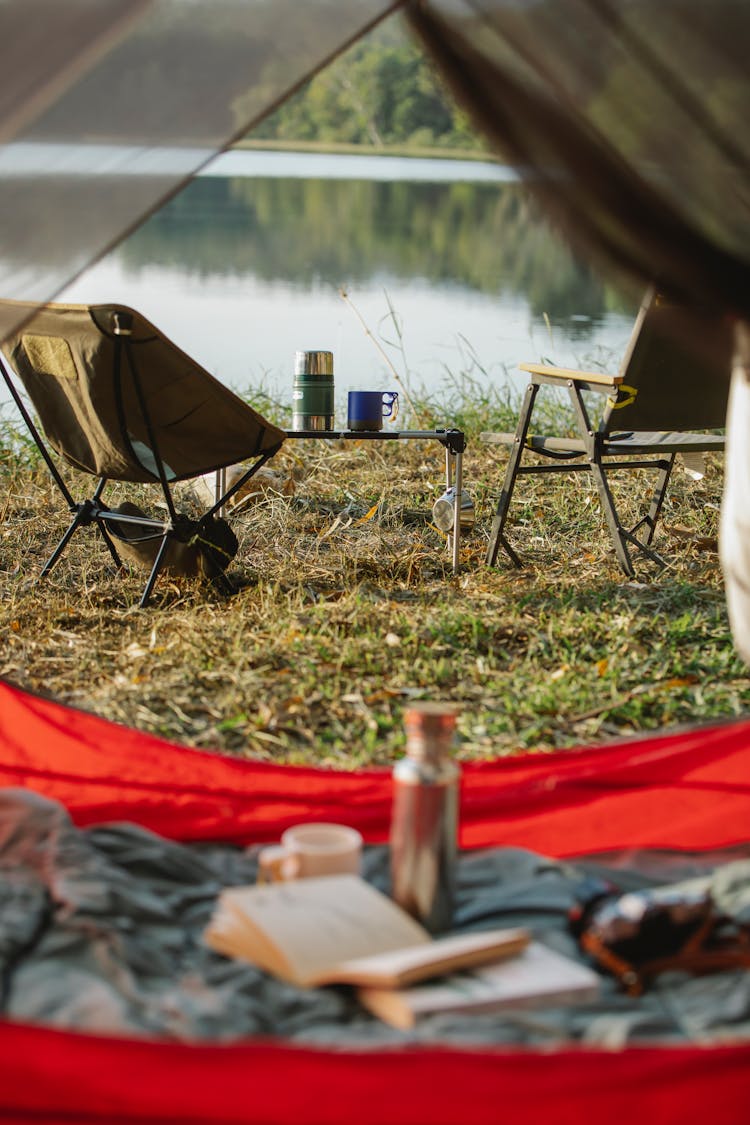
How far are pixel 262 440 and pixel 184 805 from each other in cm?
175

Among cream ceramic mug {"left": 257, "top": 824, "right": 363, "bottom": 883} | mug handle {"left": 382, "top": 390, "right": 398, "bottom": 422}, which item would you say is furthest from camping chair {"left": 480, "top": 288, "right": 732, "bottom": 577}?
cream ceramic mug {"left": 257, "top": 824, "right": 363, "bottom": 883}

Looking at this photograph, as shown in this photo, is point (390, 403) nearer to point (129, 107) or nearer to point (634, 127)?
point (129, 107)

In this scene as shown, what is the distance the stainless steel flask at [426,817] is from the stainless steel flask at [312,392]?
257cm

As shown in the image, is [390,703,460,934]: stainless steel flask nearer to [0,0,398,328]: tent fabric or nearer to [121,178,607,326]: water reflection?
[0,0,398,328]: tent fabric

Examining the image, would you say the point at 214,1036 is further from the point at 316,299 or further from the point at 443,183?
the point at 443,183

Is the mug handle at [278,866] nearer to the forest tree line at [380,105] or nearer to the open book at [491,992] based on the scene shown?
the open book at [491,992]

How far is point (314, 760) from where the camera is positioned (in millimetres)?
2709

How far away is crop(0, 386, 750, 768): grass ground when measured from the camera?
115 inches

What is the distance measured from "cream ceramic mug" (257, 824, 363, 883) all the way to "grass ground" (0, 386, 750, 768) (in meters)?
0.88

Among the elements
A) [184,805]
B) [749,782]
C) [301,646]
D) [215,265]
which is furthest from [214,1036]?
[215,265]

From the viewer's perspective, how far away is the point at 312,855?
173 centimetres

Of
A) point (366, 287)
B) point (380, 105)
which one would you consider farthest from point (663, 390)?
point (366, 287)

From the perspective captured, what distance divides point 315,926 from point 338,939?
0.03m

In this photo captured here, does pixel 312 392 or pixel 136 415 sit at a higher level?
pixel 312 392
